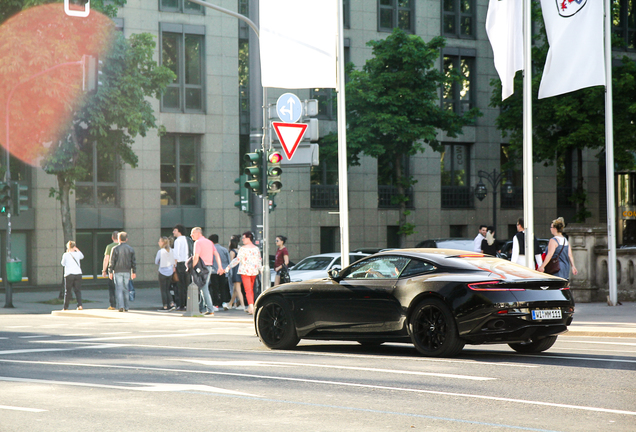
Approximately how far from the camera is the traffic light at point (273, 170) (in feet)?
59.7

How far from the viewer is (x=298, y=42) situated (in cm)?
1739

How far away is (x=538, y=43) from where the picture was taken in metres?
42.4

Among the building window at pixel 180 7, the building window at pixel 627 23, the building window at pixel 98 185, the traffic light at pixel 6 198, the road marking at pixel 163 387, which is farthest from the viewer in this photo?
the building window at pixel 627 23

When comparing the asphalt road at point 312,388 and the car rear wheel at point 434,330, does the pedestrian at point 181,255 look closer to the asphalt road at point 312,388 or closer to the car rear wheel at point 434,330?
the asphalt road at point 312,388

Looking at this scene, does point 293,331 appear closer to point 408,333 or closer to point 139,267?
point 408,333

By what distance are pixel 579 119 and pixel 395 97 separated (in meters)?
8.63

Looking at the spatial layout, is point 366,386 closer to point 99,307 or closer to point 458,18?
point 99,307

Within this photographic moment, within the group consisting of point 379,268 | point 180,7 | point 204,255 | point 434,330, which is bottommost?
point 434,330

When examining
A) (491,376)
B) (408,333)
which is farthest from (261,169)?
(491,376)

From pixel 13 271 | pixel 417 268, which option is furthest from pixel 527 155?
pixel 13 271

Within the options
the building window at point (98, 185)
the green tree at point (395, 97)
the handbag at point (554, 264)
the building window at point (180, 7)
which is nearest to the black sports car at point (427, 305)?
the handbag at point (554, 264)

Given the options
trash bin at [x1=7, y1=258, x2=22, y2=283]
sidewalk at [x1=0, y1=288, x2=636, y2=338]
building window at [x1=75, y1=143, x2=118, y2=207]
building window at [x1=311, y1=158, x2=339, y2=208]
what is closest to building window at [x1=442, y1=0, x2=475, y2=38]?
building window at [x1=311, y1=158, x2=339, y2=208]

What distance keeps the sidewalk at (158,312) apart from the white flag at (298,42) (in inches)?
191

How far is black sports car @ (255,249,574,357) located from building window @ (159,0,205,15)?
2582cm
